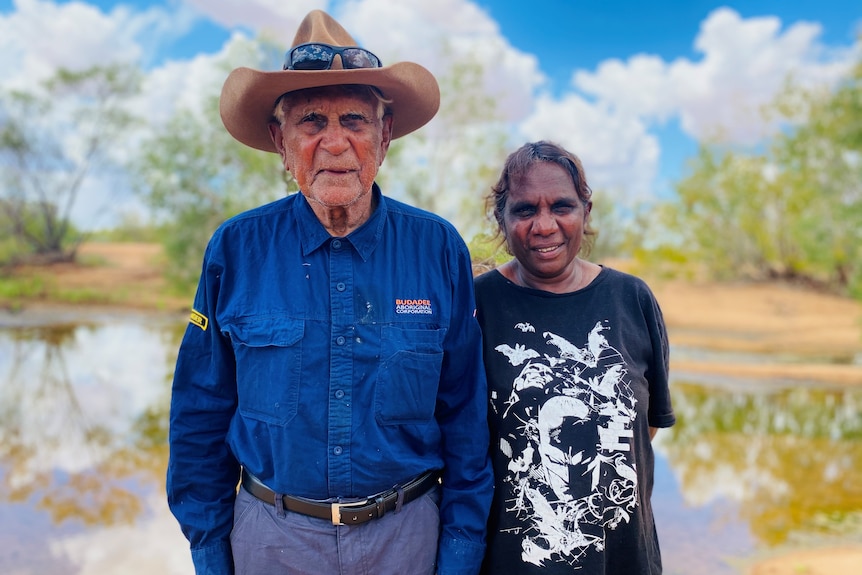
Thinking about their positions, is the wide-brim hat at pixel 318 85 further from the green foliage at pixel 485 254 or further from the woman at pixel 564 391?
the green foliage at pixel 485 254

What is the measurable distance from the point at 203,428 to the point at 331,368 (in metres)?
0.40

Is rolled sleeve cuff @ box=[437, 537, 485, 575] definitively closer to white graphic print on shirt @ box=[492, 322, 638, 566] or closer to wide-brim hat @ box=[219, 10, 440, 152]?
white graphic print on shirt @ box=[492, 322, 638, 566]

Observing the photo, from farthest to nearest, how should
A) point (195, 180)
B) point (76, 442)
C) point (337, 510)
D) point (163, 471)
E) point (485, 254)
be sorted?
point (195, 180), point (76, 442), point (163, 471), point (485, 254), point (337, 510)

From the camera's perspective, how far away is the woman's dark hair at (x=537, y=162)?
6.35 feet

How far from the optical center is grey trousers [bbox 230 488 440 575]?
1.66m

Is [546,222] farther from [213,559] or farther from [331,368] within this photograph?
[213,559]

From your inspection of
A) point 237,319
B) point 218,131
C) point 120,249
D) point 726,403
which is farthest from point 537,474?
point 120,249

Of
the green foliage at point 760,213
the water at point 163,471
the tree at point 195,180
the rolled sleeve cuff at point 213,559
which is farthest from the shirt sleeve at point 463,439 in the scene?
the green foliage at point 760,213

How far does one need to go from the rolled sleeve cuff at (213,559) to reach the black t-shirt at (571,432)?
67 centimetres

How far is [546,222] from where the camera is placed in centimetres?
189

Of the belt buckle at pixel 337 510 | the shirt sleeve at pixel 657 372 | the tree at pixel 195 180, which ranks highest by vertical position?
the tree at pixel 195 180

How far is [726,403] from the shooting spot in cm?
1020

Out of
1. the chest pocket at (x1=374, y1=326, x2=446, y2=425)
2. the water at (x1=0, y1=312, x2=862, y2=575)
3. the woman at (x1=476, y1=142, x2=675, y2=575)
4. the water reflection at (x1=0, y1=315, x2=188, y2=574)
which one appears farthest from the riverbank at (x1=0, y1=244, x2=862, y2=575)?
the chest pocket at (x1=374, y1=326, x2=446, y2=425)

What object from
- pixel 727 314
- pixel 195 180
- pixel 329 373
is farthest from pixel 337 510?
pixel 727 314
